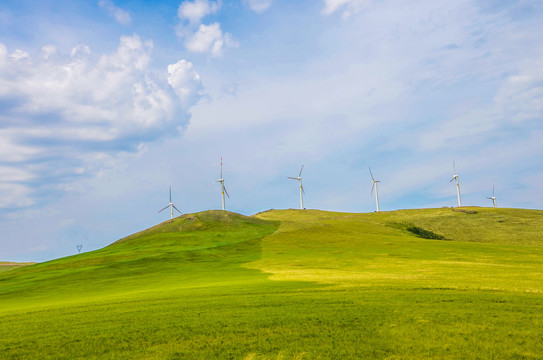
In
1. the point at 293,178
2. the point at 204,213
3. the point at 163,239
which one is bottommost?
the point at 163,239

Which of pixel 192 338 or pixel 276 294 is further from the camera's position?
pixel 276 294

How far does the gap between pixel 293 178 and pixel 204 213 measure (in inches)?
1855

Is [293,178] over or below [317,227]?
over

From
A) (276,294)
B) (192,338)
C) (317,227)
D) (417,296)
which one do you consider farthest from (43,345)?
(317,227)

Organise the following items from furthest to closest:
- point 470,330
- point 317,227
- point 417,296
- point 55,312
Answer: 1. point 317,227
2. point 55,312
3. point 417,296
4. point 470,330

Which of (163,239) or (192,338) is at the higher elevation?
(163,239)

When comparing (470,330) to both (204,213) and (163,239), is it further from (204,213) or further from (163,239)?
(204,213)

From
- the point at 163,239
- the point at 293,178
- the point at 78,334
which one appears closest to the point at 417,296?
the point at 78,334

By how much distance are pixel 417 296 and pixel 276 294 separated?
8.17m

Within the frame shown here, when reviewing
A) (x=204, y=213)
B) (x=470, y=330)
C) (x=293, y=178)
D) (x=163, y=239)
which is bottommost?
(x=470, y=330)

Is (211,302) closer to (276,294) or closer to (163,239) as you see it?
(276,294)

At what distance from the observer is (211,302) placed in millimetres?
22312

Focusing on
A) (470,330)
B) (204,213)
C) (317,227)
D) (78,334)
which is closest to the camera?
(470,330)

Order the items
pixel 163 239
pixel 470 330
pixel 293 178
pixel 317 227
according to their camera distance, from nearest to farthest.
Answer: pixel 470 330
pixel 163 239
pixel 317 227
pixel 293 178
